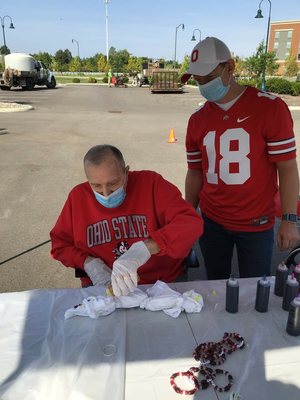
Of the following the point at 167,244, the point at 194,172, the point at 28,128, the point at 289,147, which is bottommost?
the point at 28,128

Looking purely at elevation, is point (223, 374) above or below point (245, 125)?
below

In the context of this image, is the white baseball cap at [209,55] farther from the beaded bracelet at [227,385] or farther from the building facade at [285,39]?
the building facade at [285,39]

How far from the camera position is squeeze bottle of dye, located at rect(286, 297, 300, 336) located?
1.46m

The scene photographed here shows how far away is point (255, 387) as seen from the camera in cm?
124

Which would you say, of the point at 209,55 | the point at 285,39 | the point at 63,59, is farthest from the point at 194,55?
the point at 285,39

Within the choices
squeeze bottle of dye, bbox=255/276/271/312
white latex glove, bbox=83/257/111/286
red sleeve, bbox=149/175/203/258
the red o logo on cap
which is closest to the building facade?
the red o logo on cap

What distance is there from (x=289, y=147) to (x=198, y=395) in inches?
53.1

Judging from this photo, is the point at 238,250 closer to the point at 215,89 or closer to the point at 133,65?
the point at 215,89

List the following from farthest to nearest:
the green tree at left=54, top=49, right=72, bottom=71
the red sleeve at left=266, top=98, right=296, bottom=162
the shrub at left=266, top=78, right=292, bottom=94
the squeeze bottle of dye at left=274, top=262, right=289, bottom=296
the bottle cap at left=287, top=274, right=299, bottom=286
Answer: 1. the green tree at left=54, top=49, right=72, bottom=71
2. the shrub at left=266, top=78, right=292, bottom=94
3. the red sleeve at left=266, top=98, right=296, bottom=162
4. the squeeze bottle of dye at left=274, top=262, right=289, bottom=296
5. the bottle cap at left=287, top=274, right=299, bottom=286

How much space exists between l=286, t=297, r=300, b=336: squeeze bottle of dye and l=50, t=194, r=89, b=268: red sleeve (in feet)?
3.57

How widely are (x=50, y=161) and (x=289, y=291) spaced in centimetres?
675

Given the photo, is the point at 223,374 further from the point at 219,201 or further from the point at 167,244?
the point at 219,201

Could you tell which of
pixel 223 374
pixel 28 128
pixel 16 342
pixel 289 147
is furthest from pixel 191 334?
pixel 28 128

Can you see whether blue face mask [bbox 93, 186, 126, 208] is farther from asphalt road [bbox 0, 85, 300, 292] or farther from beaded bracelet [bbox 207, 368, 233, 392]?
asphalt road [bbox 0, 85, 300, 292]
